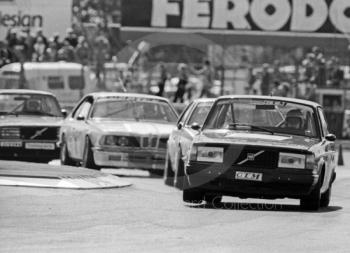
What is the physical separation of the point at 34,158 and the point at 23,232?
36.7ft

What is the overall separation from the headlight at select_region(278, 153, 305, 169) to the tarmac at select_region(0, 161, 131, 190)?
2.88 metres

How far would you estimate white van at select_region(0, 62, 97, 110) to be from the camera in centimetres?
3422

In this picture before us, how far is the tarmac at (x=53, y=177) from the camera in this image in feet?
48.7

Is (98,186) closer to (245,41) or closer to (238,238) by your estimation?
(238,238)

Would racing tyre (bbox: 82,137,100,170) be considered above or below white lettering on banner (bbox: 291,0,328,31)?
below

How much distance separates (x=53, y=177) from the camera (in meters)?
15.5

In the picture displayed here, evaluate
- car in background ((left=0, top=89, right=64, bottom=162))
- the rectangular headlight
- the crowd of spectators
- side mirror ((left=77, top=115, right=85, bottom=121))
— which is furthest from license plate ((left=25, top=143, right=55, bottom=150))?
Result: the crowd of spectators

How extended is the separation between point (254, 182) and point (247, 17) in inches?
968

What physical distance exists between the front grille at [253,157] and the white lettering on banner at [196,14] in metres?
24.2

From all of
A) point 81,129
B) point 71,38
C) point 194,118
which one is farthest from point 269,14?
point 194,118

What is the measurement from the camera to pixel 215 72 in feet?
117

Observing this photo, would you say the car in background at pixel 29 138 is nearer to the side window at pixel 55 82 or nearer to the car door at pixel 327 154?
the car door at pixel 327 154

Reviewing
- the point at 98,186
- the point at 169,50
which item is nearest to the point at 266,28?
the point at 169,50

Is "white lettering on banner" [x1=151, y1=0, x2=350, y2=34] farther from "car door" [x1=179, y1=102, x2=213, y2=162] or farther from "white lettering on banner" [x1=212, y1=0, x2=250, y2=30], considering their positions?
"car door" [x1=179, y1=102, x2=213, y2=162]
